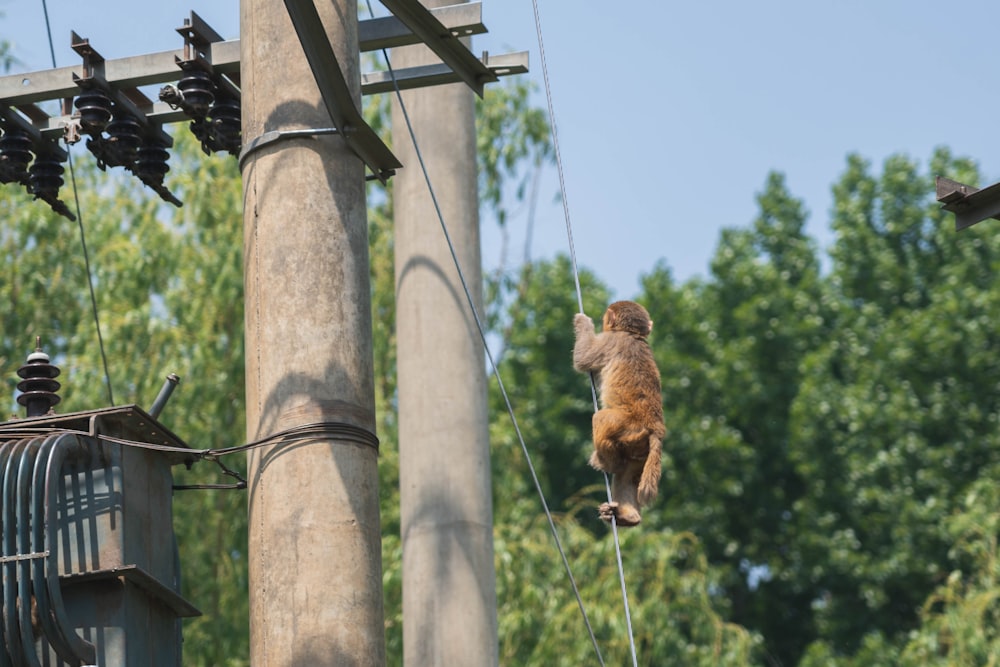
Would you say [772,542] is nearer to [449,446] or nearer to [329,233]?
[449,446]

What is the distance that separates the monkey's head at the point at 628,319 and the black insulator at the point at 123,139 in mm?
2910

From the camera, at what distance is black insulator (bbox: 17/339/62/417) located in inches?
315

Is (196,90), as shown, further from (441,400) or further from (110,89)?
(441,400)

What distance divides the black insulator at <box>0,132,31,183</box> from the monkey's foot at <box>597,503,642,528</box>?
4.10 metres

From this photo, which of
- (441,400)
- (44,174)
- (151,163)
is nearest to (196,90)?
(151,163)

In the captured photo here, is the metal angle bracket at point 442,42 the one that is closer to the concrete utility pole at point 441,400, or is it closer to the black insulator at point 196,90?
the black insulator at point 196,90

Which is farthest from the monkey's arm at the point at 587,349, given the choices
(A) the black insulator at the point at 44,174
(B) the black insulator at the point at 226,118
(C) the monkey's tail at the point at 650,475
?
(A) the black insulator at the point at 44,174

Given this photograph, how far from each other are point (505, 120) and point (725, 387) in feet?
51.2

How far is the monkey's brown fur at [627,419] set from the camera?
948 cm

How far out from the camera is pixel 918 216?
123ft

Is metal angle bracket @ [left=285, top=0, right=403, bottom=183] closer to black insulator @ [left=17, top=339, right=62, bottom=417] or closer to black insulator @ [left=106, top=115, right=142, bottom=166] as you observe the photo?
black insulator @ [left=17, top=339, right=62, bottom=417]

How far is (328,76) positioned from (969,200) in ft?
9.90

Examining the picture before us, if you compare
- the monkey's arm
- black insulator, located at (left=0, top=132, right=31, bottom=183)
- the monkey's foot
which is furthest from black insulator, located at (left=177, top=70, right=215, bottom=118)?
the monkey's foot

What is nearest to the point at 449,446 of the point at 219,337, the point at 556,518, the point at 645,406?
the point at 645,406
